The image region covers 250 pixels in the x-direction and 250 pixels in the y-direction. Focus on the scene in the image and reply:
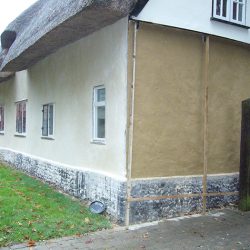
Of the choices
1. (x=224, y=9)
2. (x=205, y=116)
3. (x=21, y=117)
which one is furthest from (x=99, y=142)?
(x=21, y=117)

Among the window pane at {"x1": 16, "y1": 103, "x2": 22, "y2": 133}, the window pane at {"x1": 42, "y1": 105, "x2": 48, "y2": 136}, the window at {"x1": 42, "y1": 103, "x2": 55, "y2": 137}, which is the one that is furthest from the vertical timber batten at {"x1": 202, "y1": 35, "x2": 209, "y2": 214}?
the window pane at {"x1": 16, "y1": 103, "x2": 22, "y2": 133}

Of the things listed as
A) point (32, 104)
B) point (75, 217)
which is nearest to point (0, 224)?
point (75, 217)

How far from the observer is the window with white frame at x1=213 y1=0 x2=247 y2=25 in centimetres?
854

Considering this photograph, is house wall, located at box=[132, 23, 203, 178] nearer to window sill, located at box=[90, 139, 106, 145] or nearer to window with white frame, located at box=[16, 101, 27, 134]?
window sill, located at box=[90, 139, 106, 145]

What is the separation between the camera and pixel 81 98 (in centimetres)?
954

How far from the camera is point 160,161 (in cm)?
785

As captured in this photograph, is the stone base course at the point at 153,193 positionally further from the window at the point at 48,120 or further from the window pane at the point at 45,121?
the window pane at the point at 45,121

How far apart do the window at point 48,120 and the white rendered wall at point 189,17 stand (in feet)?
17.9

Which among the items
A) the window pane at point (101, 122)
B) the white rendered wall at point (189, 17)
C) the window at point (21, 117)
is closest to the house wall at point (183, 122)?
the white rendered wall at point (189, 17)

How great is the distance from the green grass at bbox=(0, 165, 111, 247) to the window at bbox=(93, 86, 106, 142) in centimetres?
165

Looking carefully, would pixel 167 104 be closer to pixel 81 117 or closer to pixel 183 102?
pixel 183 102

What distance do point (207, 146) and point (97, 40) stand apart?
339 cm

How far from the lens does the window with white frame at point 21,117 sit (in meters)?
15.0

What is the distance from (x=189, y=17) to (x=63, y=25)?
266 cm
